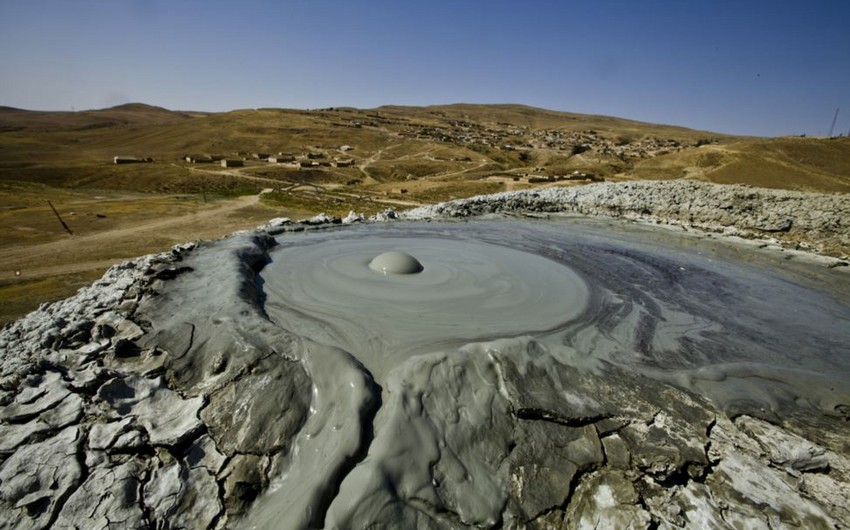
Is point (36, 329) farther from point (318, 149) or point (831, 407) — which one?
point (318, 149)

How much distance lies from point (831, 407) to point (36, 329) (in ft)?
35.5

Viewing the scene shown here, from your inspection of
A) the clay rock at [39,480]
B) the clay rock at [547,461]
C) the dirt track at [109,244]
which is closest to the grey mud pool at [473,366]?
the clay rock at [547,461]

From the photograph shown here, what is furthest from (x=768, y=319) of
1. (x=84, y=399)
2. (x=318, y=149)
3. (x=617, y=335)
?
(x=318, y=149)

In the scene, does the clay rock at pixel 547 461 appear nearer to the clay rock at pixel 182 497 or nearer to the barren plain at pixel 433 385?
the barren plain at pixel 433 385

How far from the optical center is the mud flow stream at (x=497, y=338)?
328 cm

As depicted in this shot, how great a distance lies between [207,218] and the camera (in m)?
20.2

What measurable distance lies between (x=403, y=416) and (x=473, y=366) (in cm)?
102

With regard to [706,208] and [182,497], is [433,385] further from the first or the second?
[706,208]

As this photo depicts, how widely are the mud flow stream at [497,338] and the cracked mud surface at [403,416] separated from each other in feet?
0.10

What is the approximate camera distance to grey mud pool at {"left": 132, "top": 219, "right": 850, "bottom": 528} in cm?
326

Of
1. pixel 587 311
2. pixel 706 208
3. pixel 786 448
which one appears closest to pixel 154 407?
pixel 587 311

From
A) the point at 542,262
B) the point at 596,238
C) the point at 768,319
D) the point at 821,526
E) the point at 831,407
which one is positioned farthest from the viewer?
the point at 596,238

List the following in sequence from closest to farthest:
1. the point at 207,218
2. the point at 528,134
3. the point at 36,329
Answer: the point at 36,329 < the point at 207,218 < the point at 528,134

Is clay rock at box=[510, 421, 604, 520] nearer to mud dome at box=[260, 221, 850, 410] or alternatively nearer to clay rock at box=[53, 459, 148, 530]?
mud dome at box=[260, 221, 850, 410]
